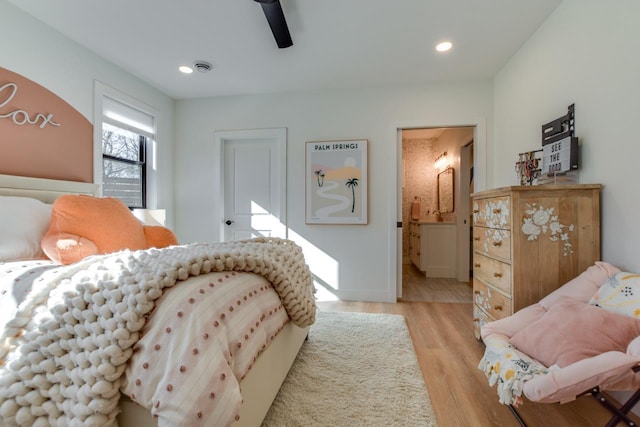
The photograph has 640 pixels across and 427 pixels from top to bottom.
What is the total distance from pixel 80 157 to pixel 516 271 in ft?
11.3

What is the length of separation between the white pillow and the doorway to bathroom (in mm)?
3254

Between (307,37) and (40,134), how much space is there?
2225mm

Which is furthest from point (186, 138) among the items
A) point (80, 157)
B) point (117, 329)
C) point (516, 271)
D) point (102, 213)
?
point (516, 271)

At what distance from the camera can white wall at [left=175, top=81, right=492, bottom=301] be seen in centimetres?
311

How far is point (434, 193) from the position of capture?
17.7 feet

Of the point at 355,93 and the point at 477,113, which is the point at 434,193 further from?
the point at 355,93

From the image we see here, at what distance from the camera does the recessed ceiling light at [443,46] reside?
7.97 ft

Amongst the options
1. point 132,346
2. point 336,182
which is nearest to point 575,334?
point 132,346

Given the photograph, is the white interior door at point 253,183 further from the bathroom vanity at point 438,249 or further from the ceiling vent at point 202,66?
the bathroom vanity at point 438,249

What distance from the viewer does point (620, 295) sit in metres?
1.28

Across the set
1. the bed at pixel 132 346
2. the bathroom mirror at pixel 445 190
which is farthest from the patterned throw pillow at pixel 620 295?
the bathroom mirror at pixel 445 190

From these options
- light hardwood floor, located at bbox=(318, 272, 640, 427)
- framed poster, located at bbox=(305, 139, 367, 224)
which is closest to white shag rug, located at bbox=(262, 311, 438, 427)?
light hardwood floor, located at bbox=(318, 272, 640, 427)

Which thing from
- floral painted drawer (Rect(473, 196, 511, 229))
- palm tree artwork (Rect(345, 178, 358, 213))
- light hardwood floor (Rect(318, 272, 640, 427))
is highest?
palm tree artwork (Rect(345, 178, 358, 213))

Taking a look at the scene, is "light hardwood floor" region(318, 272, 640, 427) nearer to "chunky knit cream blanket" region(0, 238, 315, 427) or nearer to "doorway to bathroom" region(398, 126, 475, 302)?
"doorway to bathroom" region(398, 126, 475, 302)
